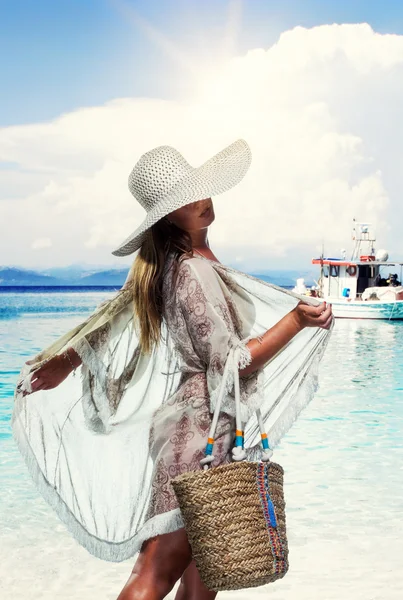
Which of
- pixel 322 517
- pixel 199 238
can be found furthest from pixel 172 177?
pixel 322 517

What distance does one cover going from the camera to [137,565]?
196 centimetres

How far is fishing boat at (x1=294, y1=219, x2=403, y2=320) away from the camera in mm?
31703

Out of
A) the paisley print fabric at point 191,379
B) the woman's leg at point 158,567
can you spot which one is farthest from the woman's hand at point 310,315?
the woman's leg at point 158,567

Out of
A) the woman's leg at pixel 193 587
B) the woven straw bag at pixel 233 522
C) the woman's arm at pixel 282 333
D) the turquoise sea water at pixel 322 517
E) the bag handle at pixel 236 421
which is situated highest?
the woman's arm at pixel 282 333

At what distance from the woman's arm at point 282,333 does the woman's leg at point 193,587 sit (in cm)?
57

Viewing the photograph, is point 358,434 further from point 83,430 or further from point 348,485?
point 83,430

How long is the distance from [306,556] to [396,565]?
0.47 metres

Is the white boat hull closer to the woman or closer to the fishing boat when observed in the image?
the fishing boat

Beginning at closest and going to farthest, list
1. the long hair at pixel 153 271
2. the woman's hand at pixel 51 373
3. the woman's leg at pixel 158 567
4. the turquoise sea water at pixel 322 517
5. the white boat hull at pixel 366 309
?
the woman's leg at pixel 158 567 < the long hair at pixel 153 271 < the woman's hand at pixel 51 373 < the turquoise sea water at pixel 322 517 < the white boat hull at pixel 366 309

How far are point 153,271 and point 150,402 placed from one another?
1.22 ft

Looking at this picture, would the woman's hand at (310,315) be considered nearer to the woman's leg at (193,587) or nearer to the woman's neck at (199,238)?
the woman's neck at (199,238)

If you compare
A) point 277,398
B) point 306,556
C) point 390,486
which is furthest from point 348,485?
point 277,398

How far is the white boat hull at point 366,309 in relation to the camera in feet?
103

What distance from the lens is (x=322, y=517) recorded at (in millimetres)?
5258
